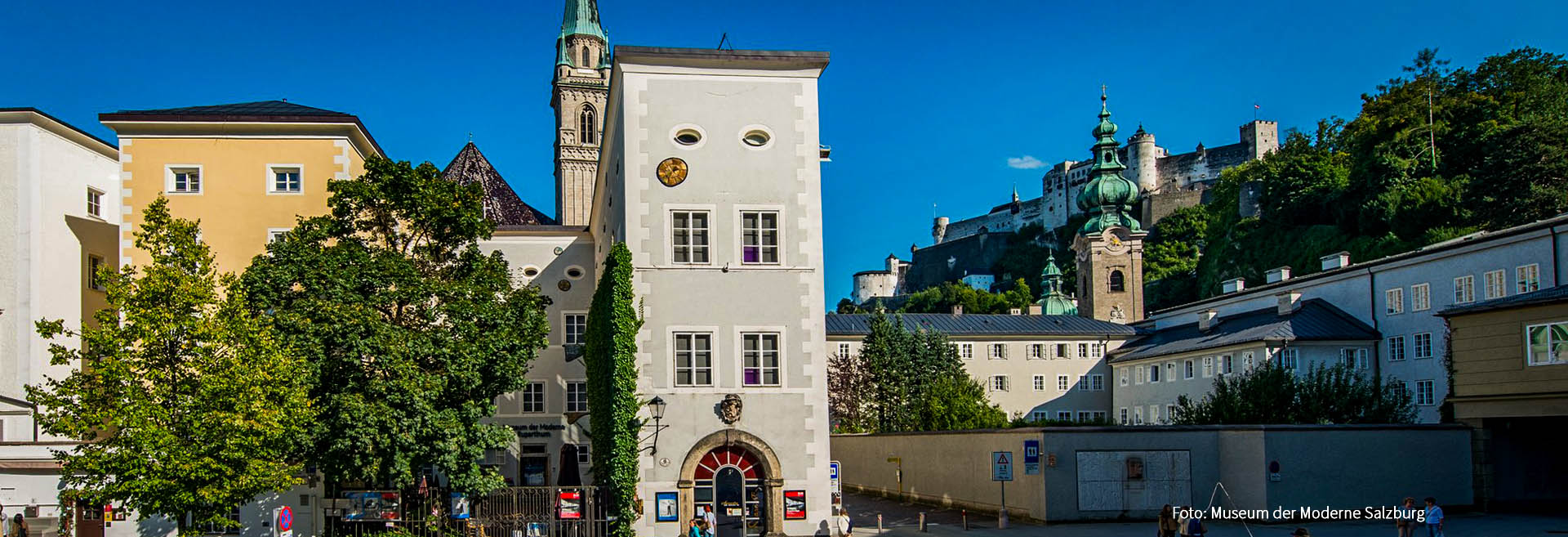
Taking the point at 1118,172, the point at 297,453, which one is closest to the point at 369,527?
the point at 297,453

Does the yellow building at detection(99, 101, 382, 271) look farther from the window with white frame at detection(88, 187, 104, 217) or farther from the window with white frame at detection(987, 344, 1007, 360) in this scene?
the window with white frame at detection(987, 344, 1007, 360)

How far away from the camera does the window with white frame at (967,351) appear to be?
83.0 metres

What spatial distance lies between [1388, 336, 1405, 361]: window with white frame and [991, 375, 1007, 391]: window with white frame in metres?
28.9

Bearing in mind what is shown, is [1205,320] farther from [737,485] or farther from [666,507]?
[666,507]

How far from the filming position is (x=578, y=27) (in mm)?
102250

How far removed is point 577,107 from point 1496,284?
224 feet

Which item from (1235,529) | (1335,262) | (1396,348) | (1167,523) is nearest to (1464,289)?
(1396,348)

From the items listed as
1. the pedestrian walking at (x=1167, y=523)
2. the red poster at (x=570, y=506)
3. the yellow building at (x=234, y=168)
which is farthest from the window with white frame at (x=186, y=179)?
the pedestrian walking at (x=1167, y=523)

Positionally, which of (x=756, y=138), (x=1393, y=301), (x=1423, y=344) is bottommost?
(x=1423, y=344)

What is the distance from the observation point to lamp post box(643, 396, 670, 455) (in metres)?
30.3

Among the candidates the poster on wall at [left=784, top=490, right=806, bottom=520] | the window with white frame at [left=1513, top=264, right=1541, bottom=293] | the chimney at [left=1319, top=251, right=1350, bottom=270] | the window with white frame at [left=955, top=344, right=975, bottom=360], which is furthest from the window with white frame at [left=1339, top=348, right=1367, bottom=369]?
the poster on wall at [left=784, top=490, right=806, bottom=520]

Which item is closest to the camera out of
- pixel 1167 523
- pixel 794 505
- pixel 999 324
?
pixel 1167 523

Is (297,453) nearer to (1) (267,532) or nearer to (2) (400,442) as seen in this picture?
(2) (400,442)

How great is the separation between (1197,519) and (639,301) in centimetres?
1365
